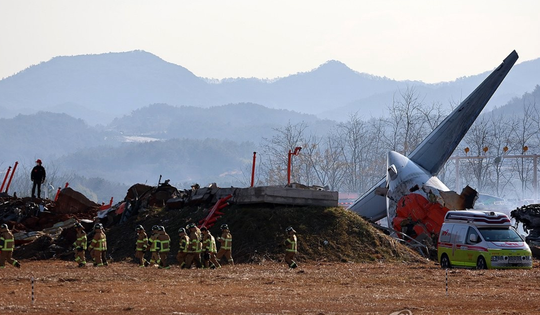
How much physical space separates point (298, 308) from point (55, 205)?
30.4m

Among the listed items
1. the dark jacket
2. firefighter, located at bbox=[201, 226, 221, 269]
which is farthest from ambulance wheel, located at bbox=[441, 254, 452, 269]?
the dark jacket

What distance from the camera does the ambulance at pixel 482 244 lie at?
31141 mm

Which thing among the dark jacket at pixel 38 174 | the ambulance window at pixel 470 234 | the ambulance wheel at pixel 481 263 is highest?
the dark jacket at pixel 38 174

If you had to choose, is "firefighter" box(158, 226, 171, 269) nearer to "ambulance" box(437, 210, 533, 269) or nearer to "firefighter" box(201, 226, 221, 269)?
"firefighter" box(201, 226, 221, 269)

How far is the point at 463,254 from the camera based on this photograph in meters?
32.1

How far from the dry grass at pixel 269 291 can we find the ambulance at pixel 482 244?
0.89 m

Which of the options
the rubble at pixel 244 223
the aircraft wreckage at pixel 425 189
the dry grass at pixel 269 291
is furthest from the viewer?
the aircraft wreckage at pixel 425 189

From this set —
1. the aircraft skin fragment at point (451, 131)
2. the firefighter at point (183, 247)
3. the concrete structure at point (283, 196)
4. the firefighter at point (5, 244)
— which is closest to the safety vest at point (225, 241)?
the firefighter at point (183, 247)

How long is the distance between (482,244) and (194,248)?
1028 cm

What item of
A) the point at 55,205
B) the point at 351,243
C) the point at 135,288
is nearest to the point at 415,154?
the point at 351,243

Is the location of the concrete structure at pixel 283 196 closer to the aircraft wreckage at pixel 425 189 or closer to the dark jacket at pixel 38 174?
the aircraft wreckage at pixel 425 189

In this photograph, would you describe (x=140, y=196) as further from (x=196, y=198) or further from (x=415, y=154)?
(x=415, y=154)

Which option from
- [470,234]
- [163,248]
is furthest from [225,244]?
[470,234]

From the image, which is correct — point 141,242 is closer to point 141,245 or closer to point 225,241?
point 141,245
